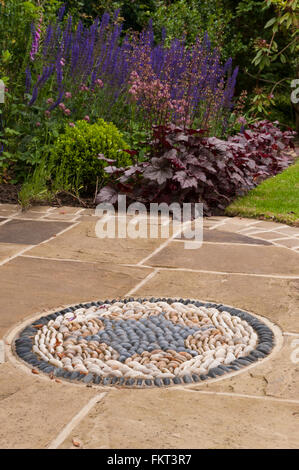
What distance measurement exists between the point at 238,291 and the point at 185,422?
58.2 inches

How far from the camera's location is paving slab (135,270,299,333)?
128 inches

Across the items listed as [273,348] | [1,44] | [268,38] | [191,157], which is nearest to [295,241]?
[191,157]

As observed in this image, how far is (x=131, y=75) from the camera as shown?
6484mm

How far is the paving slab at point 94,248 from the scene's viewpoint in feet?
13.8

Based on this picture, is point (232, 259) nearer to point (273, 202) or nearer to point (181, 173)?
point (181, 173)

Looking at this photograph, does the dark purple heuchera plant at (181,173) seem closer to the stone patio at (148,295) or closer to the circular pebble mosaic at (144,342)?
the stone patio at (148,295)

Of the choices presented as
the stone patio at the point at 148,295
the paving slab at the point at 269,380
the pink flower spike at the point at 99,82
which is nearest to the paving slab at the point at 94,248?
the stone patio at the point at 148,295

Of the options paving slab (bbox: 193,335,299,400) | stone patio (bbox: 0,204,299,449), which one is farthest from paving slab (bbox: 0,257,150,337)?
paving slab (bbox: 193,335,299,400)

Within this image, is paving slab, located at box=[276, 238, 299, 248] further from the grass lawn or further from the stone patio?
the grass lawn

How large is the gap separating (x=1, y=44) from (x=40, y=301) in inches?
140

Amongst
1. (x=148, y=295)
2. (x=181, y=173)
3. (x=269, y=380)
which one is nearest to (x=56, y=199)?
(x=181, y=173)

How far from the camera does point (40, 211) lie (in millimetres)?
5352
